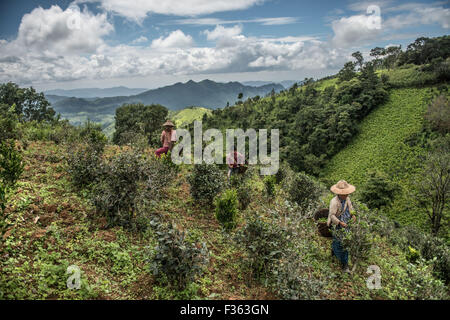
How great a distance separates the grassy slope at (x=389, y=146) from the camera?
3692 centimetres

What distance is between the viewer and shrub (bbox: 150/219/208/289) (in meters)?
3.44

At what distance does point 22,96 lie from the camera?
43.5 m

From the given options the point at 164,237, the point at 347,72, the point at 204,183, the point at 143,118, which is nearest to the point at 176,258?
the point at 164,237

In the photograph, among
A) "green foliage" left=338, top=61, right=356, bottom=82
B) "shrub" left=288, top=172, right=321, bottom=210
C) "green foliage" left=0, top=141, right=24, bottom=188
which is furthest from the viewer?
"green foliage" left=338, top=61, right=356, bottom=82

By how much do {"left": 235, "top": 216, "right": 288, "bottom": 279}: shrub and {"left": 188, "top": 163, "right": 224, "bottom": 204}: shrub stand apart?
241cm

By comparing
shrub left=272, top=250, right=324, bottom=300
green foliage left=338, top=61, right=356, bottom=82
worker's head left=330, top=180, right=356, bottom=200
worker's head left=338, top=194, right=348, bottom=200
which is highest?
green foliage left=338, top=61, right=356, bottom=82

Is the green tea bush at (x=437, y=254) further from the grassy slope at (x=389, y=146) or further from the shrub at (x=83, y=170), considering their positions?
the grassy slope at (x=389, y=146)

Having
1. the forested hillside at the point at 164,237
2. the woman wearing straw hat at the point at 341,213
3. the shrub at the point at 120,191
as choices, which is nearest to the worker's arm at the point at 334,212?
the woman wearing straw hat at the point at 341,213

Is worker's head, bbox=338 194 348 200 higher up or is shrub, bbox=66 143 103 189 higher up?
shrub, bbox=66 143 103 189

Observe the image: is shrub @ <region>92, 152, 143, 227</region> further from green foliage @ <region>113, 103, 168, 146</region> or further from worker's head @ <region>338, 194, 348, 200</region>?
green foliage @ <region>113, 103, 168, 146</region>

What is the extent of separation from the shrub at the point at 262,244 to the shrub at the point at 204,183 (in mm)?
2407

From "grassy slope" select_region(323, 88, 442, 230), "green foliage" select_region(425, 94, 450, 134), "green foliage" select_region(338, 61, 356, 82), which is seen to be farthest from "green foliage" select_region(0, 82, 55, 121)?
"green foliage" select_region(338, 61, 356, 82)

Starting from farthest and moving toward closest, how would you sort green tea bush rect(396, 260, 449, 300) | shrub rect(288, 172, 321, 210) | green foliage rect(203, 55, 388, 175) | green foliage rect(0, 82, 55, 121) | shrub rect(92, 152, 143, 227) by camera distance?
green foliage rect(203, 55, 388, 175) < green foliage rect(0, 82, 55, 121) < shrub rect(288, 172, 321, 210) < shrub rect(92, 152, 143, 227) < green tea bush rect(396, 260, 449, 300)
